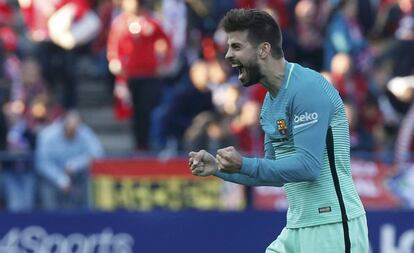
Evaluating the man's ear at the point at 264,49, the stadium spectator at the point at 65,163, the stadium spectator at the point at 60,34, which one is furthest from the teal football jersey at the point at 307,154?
the stadium spectator at the point at 60,34

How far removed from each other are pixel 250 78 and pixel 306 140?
0.52 meters

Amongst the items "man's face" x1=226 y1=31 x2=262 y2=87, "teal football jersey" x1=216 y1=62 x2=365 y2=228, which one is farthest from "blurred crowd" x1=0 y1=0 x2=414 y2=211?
"man's face" x1=226 y1=31 x2=262 y2=87

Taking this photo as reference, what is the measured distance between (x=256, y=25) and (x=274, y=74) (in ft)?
1.02

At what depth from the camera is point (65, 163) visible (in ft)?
45.5

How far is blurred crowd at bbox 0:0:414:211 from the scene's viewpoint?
46.1ft

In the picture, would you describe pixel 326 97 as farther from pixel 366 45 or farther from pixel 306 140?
pixel 366 45

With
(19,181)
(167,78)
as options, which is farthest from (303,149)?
(167,78)

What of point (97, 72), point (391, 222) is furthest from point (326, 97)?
point (97, 72)

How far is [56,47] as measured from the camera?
15.9m

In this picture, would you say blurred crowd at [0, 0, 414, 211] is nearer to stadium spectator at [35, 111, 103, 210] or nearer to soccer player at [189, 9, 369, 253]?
stadium spectator at [35, 111, 103, 210]

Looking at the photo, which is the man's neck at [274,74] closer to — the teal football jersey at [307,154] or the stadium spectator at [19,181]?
the teal football jersey at [307,154]

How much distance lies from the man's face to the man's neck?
0.18 ft

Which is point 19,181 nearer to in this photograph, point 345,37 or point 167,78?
point 167,78

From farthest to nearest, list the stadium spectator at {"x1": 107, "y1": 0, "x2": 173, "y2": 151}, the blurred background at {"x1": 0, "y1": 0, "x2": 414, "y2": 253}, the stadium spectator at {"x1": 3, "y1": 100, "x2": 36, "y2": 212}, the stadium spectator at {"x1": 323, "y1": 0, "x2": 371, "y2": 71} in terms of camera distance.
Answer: the stadium spectator at {"x1": 323, "y1": 0, "x2": 371, "y2": 71}, the stadium spectator at {"x1": 107, "y1": 0, "x2": 173, "y2": 151}, the stadium spectator at {"x1": 3, "y1": 100, "x2": 36, "y2": 212}, the blurred background at {"x1": 0, "y1": 0, "x2": 414, "y2": 253}
